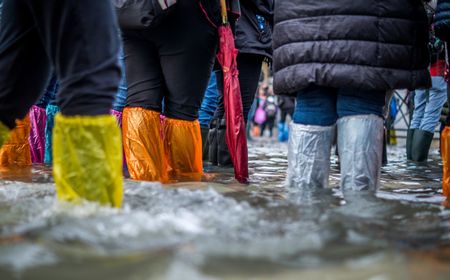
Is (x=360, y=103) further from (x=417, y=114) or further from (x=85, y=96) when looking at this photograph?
(x=417, y=114)

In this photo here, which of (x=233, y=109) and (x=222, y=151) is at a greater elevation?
(x=233, y=109)

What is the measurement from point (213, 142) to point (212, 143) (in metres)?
0.02

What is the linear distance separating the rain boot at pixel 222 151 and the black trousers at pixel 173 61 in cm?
107

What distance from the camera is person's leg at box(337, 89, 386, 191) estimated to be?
2.26 meters

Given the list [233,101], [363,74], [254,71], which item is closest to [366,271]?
[363,74]

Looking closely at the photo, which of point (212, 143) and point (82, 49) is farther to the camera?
point (212, 143)

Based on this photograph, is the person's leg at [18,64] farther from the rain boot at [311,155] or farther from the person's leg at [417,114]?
the person's leg at [417,114]

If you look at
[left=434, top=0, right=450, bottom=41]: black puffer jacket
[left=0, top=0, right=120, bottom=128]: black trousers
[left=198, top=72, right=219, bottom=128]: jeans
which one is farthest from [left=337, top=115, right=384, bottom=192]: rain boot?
[left=198, top=72, right=219, bottom=128]: jeans

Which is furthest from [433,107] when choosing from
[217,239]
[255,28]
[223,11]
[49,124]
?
[217,239]

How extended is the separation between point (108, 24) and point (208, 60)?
3.90ft

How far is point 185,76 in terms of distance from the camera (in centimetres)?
283

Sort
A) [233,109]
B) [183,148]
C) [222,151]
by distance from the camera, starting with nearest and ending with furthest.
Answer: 1. [233,109]
2. [183,148]
3. [222,151]

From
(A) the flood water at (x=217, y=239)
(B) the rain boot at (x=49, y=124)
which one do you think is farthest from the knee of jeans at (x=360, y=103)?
(B) the rain boot at (x=49, y=124)

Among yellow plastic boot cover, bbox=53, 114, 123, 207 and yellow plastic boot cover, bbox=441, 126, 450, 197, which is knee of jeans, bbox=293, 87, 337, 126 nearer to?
yellow plastic boot cover, bbox=441, 126, 450, 197
